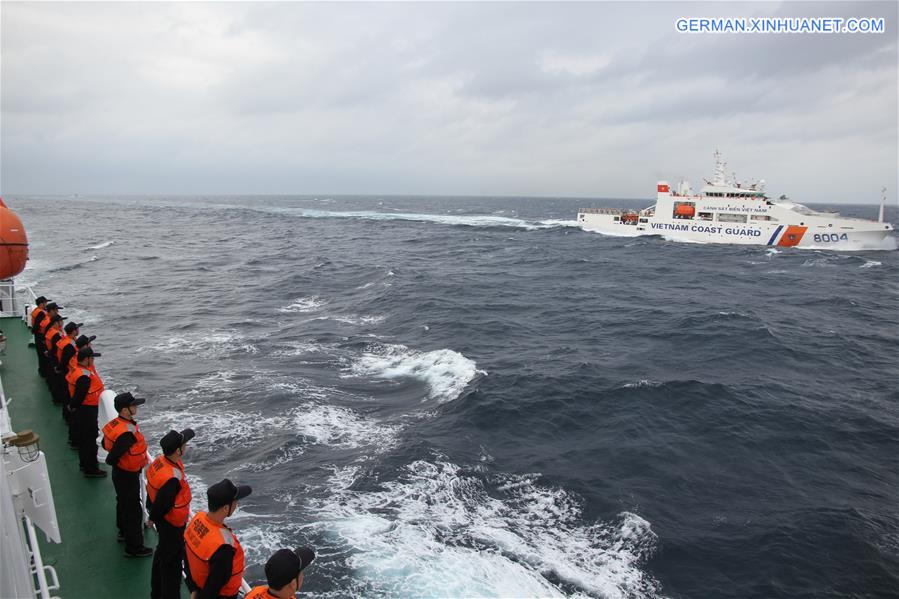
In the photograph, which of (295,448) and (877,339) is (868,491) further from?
(877,339)

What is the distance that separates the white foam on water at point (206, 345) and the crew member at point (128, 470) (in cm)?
1404

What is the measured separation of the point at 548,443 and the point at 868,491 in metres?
7.08

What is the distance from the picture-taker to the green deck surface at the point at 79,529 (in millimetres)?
5496

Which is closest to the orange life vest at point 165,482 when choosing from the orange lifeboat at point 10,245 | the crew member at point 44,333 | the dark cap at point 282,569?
the dark cap at point 282,569

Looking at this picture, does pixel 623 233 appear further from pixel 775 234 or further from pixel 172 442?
pixel 172 442

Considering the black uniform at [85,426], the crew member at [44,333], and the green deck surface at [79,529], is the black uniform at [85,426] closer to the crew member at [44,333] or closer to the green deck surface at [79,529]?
the green deck surface at [79,529]

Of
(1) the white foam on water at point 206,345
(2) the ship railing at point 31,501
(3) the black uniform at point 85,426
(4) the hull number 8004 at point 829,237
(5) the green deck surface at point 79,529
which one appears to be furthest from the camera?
(4) the hull number 8004 at point 829,237

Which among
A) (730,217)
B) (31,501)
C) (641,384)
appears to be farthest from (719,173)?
(31,501)

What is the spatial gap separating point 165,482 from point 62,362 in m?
4.87

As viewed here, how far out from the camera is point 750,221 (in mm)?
52969

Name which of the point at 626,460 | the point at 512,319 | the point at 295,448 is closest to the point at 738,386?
the point at 626,460

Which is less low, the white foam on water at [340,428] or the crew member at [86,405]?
the crew member at [86,405]

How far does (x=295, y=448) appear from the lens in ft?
Answer: 40.4

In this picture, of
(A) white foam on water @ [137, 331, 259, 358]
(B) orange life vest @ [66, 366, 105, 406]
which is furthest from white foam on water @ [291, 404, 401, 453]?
(A) white foam on water @ [137, 331, 259, 358]
